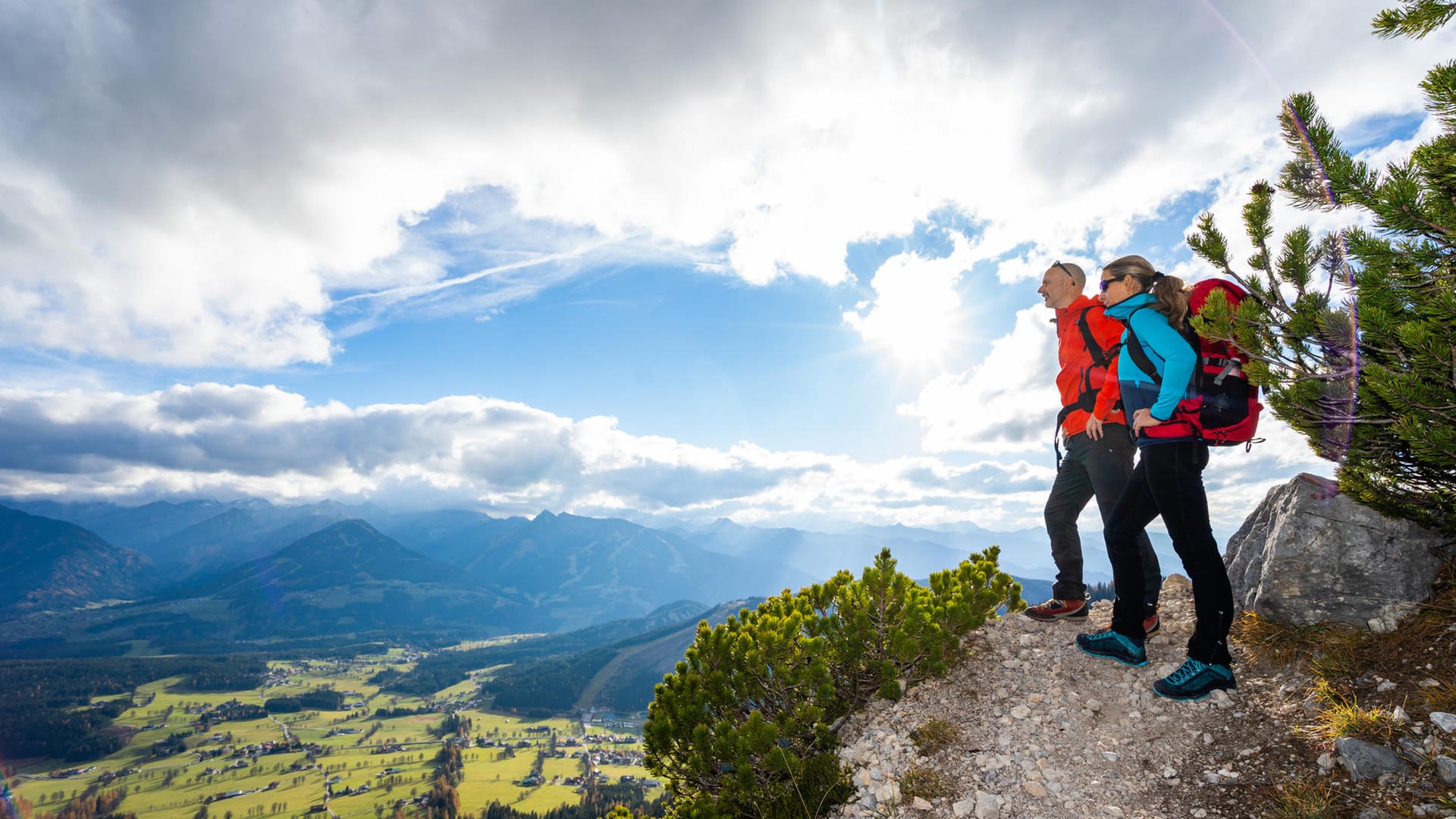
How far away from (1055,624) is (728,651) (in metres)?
4.56

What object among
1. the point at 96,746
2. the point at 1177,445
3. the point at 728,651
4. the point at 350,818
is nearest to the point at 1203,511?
the point at 1177,445

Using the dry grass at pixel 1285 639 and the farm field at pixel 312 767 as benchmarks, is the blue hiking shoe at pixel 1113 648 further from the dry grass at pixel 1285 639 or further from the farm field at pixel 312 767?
the farm field at pixel 312 767

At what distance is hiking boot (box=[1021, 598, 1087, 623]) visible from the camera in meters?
7.92

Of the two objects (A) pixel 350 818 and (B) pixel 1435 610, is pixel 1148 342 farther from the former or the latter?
(A) pixel 350 818

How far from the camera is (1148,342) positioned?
5.48 metres

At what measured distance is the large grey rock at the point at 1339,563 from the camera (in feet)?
18.1

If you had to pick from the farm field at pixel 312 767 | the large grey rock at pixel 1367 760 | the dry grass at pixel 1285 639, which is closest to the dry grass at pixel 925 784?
the large grey rock at pixel 1367 760

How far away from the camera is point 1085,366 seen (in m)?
6.95

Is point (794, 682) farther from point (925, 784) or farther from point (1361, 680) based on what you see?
point (1361, 680)

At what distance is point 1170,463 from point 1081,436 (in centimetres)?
168

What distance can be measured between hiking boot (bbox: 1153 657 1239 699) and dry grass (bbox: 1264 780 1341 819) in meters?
1.24

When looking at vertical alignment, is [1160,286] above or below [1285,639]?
above

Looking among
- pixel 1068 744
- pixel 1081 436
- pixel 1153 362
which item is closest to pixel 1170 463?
pixel 1153 362

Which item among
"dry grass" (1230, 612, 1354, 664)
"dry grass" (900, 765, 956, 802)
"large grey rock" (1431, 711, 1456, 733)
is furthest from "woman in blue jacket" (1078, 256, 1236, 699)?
"dry grass" (900, 765, 956, 802)
